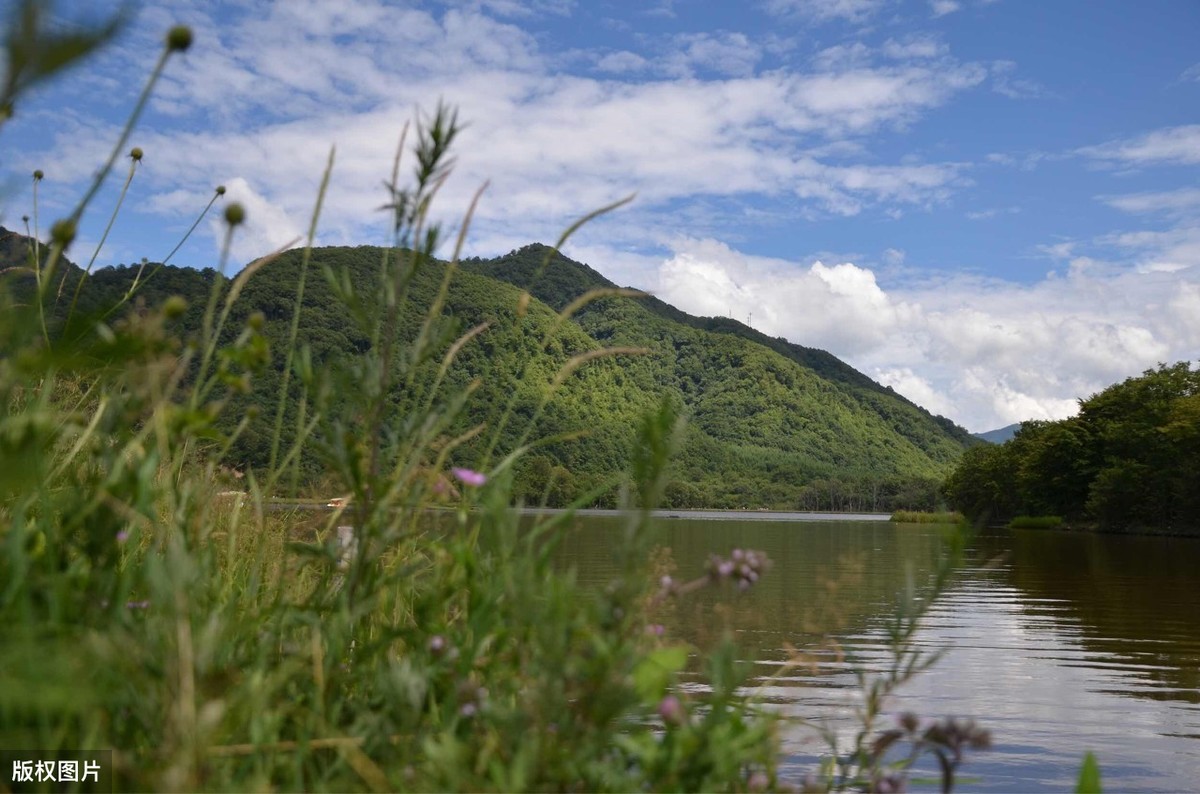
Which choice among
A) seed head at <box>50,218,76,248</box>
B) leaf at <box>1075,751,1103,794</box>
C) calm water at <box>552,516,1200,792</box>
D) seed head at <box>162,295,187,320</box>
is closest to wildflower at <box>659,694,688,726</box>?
calm water at <box>552,516,1200,792</box>

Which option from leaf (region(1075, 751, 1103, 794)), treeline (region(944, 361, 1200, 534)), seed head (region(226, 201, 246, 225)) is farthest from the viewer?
treeline (region(944, 361, 1200, 534))

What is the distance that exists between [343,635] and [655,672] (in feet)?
1.86

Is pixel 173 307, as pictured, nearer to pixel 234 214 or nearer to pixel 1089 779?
pixel 234 214

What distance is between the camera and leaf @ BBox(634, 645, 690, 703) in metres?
1.53

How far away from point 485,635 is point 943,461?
192 meters

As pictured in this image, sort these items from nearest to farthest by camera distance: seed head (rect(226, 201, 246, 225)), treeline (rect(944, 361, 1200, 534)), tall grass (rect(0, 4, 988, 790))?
tall grass (rect(0, 4, 988, 790)), seed head (rect(226, 201, 246, 225)), treeline (rect(944, 361, 1200, 534))

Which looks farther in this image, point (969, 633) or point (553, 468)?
point (969, 633)

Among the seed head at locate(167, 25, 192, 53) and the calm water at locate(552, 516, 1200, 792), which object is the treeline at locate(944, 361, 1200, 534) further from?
the seed head at locate(167, 25, 192, 53)

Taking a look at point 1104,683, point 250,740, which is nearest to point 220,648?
point 250,740

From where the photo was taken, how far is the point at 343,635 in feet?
5.58

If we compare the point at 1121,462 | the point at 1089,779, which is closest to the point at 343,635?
the point at 1089,779

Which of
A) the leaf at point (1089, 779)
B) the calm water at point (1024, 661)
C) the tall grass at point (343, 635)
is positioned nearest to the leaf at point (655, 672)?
the tall grass at point (343, 635)

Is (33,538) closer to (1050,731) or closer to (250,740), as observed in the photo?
(250,740)

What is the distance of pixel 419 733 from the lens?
1564 mm
